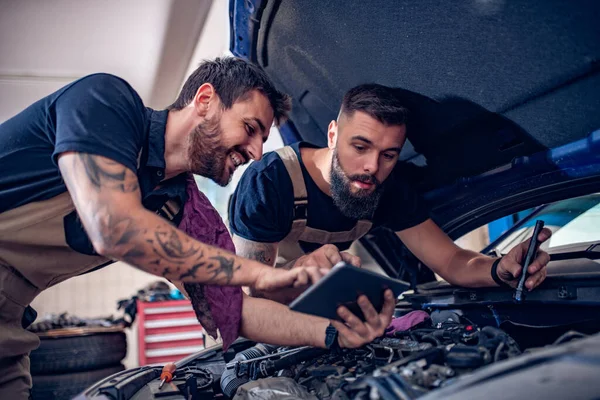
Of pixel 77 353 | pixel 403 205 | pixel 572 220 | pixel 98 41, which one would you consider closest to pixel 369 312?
pixel 403 205

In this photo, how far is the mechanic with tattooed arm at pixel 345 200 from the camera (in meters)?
1.65

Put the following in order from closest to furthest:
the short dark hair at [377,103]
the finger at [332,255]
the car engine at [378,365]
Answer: the car engine at [378,365]
the finger at [332,255]
the short dark hair at [377,103]

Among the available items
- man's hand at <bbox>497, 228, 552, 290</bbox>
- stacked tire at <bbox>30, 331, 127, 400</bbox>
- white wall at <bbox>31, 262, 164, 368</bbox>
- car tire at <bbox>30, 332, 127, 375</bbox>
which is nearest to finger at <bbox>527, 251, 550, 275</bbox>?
man's hand at <bbox>497, 228, 552, 290</bbox>

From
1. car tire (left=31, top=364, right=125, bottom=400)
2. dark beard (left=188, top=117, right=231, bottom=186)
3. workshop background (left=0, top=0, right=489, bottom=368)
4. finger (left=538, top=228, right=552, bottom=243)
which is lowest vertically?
car tire (left=31, top=364, right=125, bottom=400)

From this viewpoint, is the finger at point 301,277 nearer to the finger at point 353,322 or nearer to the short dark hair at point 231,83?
the finger at point 353,322

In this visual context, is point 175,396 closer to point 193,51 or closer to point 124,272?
point 193,51

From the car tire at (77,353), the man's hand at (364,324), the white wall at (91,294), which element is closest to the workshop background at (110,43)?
the white wall at (91,294)

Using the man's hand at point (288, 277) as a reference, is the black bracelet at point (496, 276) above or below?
below

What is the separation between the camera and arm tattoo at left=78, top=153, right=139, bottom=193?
1.00m

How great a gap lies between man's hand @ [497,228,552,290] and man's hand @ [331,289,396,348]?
1.48ft

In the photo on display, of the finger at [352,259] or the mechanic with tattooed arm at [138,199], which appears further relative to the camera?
the finger at [352,259]

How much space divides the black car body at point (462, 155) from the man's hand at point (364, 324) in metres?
0.05

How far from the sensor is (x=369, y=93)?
63.7 inches

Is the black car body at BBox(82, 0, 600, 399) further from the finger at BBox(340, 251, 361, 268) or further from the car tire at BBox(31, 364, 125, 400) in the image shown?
the car tire at BBox(31, 364, 125, 400)
